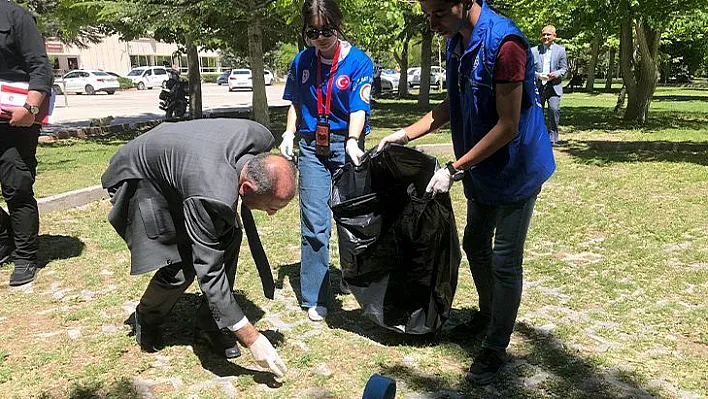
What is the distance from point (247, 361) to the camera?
10.5 feet

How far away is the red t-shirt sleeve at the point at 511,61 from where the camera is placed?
2412mm

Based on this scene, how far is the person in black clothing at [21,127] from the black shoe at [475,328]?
114 inches

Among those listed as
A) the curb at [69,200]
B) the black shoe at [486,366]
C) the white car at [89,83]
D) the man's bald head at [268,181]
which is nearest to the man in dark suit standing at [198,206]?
the man's bald head at [268,181]

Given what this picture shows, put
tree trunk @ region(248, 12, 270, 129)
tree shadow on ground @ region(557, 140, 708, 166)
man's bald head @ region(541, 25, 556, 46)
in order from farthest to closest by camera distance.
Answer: tree trunk @ region(248, 12, 270, 129) < man's bald head @ region(541, 25, 556, 46) < tree shadow on ground @ region(557, 140, 708, 166)

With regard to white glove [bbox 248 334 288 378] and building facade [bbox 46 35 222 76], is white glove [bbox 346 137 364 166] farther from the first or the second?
building facade [bbox 46 35 222 76]

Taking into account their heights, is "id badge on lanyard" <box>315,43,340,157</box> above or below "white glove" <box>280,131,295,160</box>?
above

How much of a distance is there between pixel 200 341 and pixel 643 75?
41.9 feet

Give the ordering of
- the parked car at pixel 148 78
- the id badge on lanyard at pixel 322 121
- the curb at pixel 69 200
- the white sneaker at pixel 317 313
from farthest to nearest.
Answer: the parked car at pixel 148 78 → the curb at pixel 69 200 → the white sneaker at pixel 317 313 → the id badge on lanyard at pixel 322 121

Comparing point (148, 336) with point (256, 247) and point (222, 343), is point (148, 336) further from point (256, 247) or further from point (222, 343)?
point (256, 247)

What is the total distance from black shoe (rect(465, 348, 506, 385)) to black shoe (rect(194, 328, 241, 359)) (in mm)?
1171

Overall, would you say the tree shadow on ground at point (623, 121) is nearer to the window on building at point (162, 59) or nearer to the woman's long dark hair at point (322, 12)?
the woman's long dark hair at point (322, 12)

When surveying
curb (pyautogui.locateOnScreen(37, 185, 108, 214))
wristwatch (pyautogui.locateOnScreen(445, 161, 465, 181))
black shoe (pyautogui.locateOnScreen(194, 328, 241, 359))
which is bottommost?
black shoe (pyautogui.locateOnScreen(194, 328, 241, 359))

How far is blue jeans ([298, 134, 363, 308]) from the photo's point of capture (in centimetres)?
361

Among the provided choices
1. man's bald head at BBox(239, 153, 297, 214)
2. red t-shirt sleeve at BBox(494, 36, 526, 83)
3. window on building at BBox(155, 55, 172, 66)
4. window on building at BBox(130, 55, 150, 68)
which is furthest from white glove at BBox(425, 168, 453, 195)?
window on building at BBox(155, 55, 172, 66)
